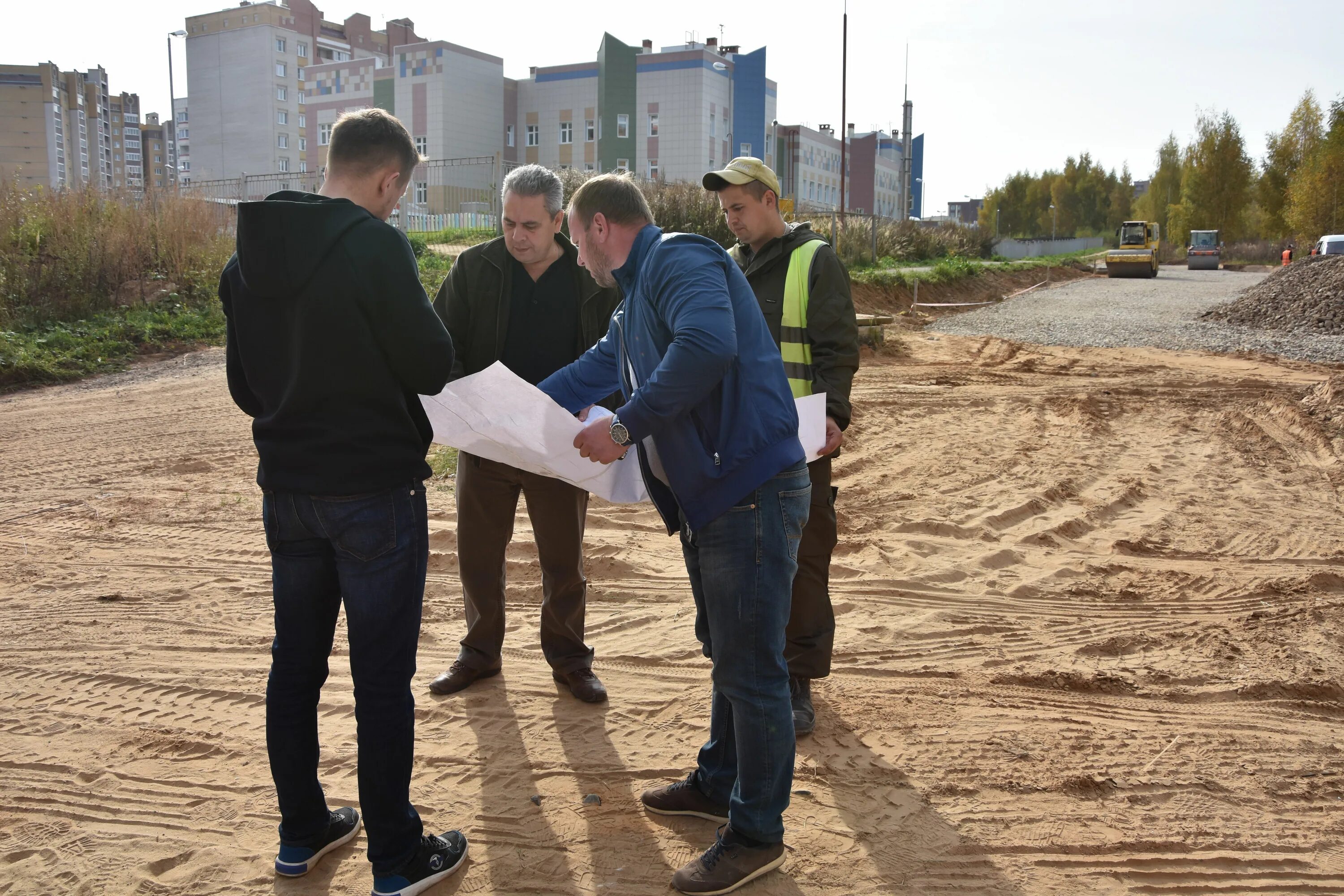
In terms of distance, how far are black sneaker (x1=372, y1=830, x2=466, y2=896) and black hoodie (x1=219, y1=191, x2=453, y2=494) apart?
1.11 m

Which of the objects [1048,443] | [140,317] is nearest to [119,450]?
[140,317]

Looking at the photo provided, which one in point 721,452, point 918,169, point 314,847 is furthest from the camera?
point 918,169

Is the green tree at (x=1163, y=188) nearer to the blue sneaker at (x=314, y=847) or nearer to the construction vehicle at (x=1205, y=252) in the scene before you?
the construction vehicle at (x=1205, y=252)

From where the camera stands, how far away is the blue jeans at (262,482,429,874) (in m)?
2.46

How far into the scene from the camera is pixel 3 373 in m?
11.6

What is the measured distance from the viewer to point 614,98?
52.4m

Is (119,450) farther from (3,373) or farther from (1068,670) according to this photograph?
(1068,670)

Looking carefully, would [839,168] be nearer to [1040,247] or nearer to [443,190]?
[1040,247]

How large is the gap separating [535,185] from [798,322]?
1172mm

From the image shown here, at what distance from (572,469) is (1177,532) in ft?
16.8

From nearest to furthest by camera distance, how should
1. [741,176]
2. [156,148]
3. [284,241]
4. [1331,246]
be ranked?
[284,241]
[741,176]
[1331,246]
[156,148]

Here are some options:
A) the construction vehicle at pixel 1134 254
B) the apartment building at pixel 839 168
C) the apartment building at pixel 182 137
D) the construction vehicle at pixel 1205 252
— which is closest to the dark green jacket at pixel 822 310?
the construction vehicle at pixel 1134 254

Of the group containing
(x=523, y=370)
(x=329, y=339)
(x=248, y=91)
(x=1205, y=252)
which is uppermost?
(x=248, y=91)

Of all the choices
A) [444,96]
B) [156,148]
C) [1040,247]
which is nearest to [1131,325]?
[444,96]
